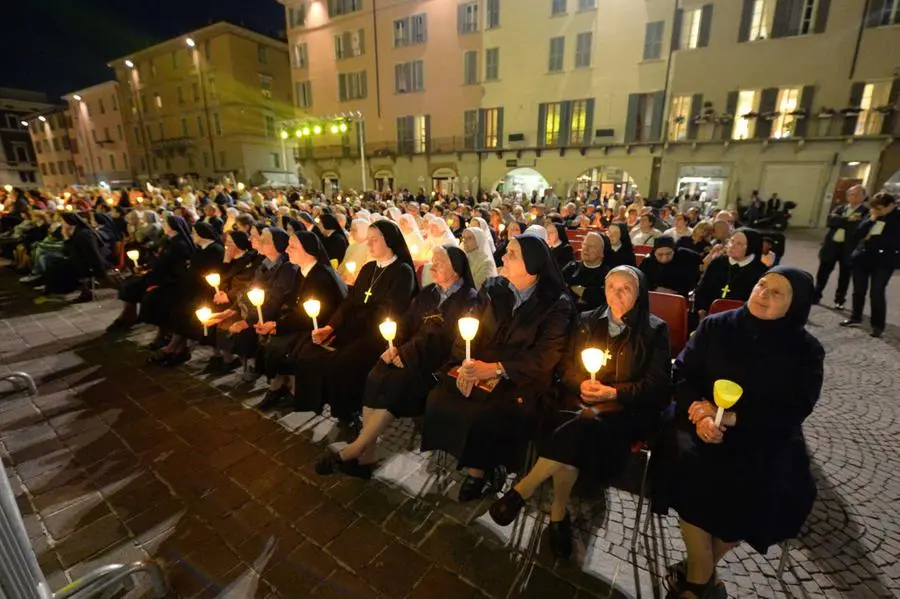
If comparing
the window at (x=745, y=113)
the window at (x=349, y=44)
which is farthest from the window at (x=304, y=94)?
the window at (x=745, y=113)

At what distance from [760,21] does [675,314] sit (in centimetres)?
2143

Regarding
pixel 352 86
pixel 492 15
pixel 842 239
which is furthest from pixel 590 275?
pixel 352 86

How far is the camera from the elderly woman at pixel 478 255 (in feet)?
17.1

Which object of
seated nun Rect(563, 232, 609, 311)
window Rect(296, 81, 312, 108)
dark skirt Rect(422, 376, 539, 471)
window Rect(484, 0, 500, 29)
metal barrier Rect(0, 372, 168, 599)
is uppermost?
window Rect(484, 0, 500, 29)

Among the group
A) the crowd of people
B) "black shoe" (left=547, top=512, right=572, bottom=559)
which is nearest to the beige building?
the crowd of people

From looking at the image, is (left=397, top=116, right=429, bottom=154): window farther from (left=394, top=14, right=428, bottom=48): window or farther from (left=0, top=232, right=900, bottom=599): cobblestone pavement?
(left=0, top=232, right=900, bottom=599): cobblestone pavement

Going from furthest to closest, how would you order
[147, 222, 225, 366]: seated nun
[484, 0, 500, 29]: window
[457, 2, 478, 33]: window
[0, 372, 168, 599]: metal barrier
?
[457, 2, 478, 33]: window → [484, 0, 500, 29]: window → [147, 222, 225, 366]: seated nun → [0, 372, 168, 599]: metal barrier

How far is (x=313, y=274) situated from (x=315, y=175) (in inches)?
1183

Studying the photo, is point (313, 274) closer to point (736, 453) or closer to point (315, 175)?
point (736, 453)

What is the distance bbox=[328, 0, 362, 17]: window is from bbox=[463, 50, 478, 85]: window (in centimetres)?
907

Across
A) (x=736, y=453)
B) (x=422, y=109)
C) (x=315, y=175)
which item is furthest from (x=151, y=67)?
(x=736, y=453)

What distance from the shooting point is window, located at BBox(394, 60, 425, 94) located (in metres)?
26.1

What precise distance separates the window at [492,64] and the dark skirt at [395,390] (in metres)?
24.5

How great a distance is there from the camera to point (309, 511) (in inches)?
112
